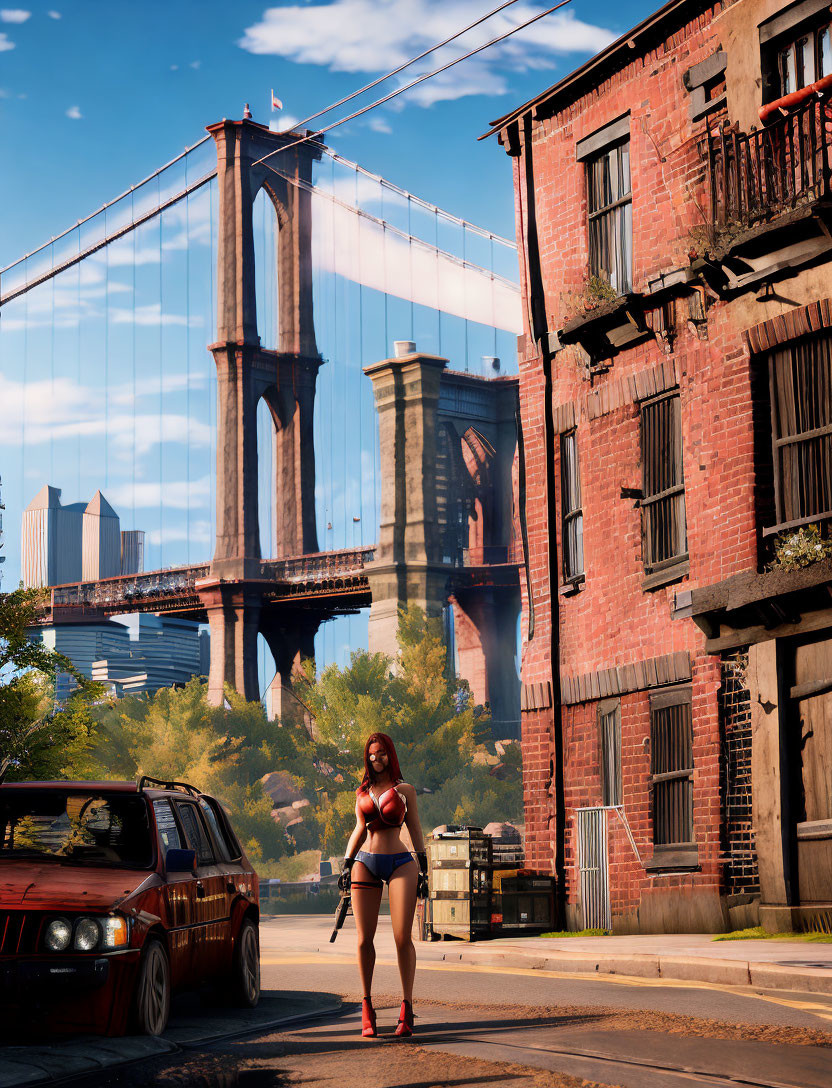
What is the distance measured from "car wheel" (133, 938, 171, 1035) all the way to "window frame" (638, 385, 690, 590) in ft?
34.1

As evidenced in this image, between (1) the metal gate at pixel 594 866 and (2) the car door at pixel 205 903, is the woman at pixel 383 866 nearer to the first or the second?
(2) the car door at pixel 205 903

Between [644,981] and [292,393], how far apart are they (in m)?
71.8

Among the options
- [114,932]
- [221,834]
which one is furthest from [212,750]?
[114,932]

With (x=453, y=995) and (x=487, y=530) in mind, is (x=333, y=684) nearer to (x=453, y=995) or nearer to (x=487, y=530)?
(x=487, y=530)

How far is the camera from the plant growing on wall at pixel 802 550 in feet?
50.9

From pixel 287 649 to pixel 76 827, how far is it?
7406 centimetres

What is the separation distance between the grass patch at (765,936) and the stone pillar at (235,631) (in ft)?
200

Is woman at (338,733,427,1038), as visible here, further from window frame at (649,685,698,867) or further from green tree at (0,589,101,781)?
green tree at (0,589,101,781)

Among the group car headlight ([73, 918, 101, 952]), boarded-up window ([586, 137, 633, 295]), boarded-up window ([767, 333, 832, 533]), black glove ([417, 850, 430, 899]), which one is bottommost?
car headlight ([73, 918, 101, 952])

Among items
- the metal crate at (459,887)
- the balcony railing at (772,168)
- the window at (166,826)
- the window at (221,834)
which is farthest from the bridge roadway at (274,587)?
the window at (166,826)

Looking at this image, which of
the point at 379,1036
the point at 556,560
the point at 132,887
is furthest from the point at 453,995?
the point at 556,560

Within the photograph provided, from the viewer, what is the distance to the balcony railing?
16.0 metres

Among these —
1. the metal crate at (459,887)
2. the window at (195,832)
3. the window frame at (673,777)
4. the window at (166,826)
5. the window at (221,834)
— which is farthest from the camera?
the metal crate at (459,887)

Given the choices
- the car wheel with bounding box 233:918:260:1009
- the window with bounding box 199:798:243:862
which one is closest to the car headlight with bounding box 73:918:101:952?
the car wheel with bounding box 233:918:260:1009
